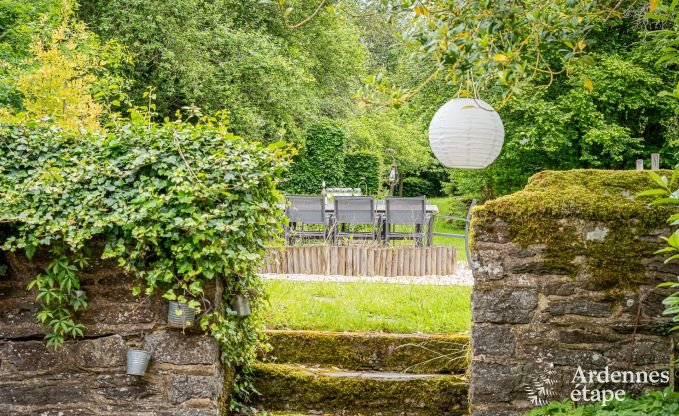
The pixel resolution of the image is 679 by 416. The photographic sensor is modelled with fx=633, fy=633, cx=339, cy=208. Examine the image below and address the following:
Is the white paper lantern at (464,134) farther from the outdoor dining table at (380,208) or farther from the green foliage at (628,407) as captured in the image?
the outdoor dining table at (380,208)

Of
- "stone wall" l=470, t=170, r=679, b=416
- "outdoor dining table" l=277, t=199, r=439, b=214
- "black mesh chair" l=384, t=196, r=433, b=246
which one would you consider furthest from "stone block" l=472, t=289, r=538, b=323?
"outdoor dining table" l=277, t=199, r=439, b=214

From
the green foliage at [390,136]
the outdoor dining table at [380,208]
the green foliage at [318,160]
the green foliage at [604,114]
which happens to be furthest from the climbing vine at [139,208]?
the green foliage at [390,136]

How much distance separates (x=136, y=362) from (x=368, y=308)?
7.57ft

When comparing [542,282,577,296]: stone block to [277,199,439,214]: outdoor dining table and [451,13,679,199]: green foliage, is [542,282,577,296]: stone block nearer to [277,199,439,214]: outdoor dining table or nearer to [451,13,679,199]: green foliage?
[277,199,439,214]: outdoor dining table

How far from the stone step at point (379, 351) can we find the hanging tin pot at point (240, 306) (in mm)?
738

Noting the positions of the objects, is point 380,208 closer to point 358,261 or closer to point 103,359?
point 358,261

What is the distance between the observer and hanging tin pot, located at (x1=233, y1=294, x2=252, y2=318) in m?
3.72

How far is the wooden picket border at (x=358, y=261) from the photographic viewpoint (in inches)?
328

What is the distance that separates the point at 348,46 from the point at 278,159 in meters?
15.5

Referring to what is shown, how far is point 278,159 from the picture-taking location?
372cm

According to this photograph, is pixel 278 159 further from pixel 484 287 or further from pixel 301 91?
pixel 301 91

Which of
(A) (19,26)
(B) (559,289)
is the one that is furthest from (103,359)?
(A) (19,26)

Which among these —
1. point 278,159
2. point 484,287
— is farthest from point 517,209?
point 278,159

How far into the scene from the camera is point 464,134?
180 inches
